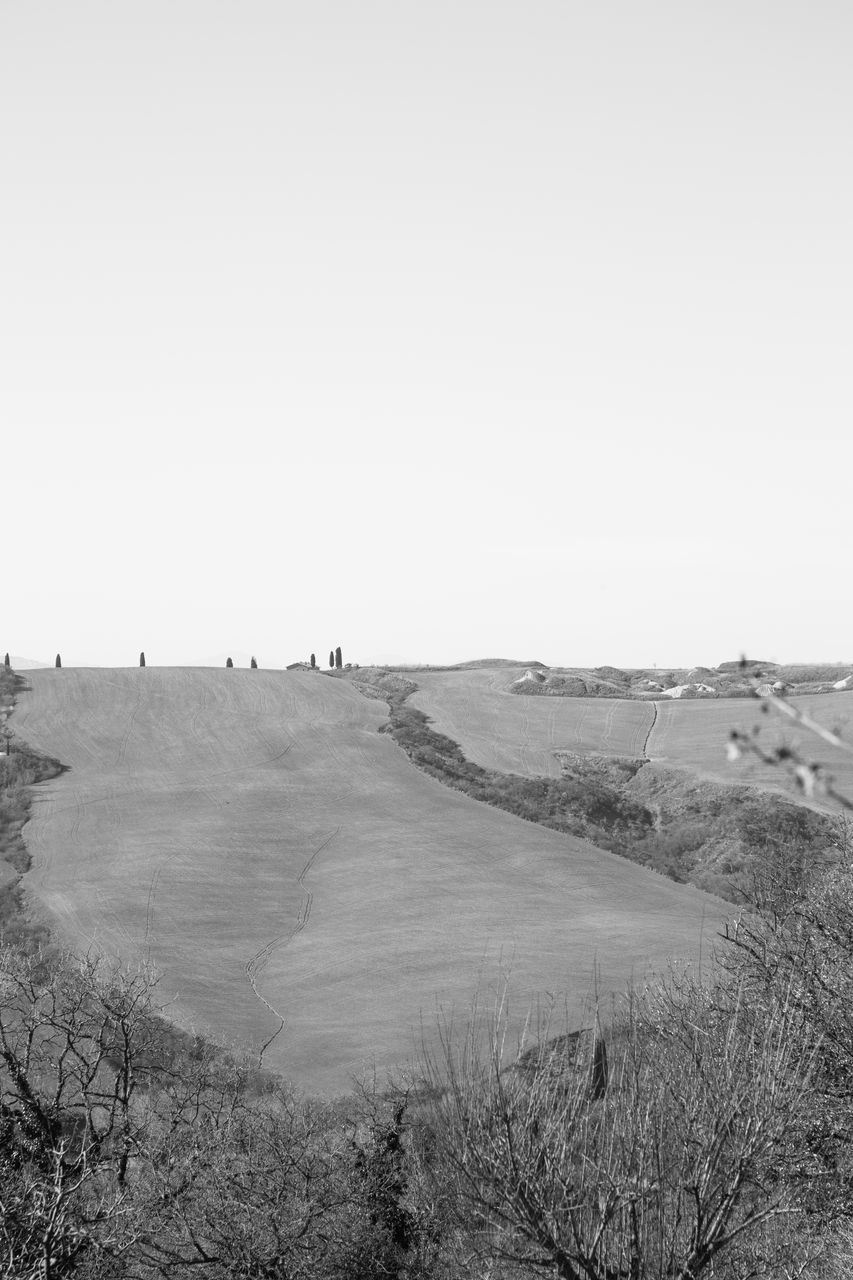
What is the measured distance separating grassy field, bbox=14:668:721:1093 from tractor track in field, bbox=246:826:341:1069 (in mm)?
99

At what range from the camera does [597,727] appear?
77.1 meters

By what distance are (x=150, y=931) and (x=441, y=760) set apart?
25.8 meters

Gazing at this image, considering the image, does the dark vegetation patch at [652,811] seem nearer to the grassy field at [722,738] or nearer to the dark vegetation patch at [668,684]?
the grassy field at [722,738]

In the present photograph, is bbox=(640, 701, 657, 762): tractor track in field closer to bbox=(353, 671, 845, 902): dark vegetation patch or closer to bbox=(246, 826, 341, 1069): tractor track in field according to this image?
bbox=(353, 671, 845, 902): dark vegetation patch

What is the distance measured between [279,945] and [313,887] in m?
5.70

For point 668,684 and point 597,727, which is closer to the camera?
point 597,727

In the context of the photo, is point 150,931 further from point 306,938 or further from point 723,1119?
point 723,1119

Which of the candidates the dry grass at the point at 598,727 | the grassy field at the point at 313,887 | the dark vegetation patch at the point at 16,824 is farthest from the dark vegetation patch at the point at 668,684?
the dark vegetation patch at the point at 16,824

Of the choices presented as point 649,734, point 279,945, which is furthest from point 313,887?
point 649,734

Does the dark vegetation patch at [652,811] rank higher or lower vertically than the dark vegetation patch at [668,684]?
lower

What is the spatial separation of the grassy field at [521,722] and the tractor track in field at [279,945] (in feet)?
61.5

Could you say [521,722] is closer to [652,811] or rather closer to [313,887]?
[652,811]

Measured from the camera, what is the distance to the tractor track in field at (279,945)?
3534 cm

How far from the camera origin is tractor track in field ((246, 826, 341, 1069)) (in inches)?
1391
